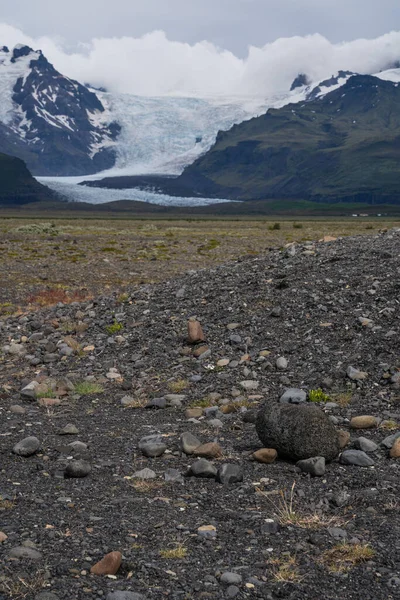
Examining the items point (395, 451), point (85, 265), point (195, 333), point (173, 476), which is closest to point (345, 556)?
point (173, 476)

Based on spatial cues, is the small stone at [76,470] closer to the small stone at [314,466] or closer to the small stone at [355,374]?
the small stone at [314,466]

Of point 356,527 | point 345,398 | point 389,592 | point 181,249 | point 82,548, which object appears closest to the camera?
point 389,592

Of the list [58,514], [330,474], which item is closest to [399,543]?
[330,474]

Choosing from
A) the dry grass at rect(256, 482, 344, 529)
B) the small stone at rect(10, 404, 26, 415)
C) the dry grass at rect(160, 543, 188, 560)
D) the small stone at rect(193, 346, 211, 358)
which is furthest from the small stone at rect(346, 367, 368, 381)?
the dry grass at rect(160, 543, 188, 560)

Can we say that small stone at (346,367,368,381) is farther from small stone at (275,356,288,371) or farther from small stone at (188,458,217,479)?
small stone at (188,458,217,479)

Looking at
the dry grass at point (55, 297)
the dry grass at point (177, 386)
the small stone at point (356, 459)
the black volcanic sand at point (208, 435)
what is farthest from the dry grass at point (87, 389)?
the dry grass at point (55, 297)

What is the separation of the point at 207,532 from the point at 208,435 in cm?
363

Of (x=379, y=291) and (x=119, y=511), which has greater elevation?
(x=379, y=291)

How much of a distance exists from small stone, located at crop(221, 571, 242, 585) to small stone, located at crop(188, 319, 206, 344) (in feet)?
31.2

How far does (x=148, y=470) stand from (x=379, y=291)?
368 inches

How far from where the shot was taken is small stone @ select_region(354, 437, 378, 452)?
29.9 ft

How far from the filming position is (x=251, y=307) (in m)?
16.7

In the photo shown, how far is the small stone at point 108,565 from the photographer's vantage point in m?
5.73

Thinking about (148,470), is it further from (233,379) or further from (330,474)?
(233,379)
